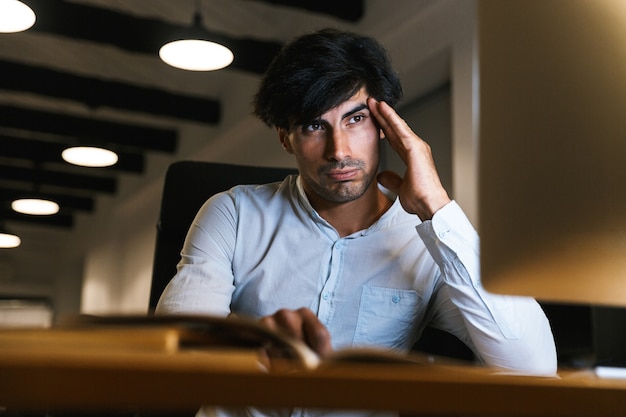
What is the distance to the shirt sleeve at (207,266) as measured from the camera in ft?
4.85

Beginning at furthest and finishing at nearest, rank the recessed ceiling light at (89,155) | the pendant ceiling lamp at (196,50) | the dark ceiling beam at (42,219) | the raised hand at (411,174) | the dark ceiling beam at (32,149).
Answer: the dark ceiling beam at (42,219) → the dark ceiling beam at (32,149) → the recessed ceiling light at (89,155) → the pendant ceiling lamp at (196,50) → the raised hand at (411,174)

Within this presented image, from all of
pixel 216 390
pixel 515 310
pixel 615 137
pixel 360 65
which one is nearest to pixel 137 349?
pixel 216 390

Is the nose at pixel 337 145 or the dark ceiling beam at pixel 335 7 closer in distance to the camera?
the nose at pixel 337 145

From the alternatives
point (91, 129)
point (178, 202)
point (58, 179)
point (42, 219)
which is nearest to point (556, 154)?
point (178, 202)

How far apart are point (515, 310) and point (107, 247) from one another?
8956mm

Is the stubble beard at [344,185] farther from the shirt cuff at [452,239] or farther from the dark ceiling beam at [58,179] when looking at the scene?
the dark ceiling beam at [58,179]

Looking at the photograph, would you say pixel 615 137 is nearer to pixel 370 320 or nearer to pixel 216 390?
pixel 216 390

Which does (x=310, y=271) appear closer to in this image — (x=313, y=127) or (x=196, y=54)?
(x=313, y=127)

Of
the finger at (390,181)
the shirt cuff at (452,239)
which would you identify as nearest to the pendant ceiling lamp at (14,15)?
the finger at (390,181)

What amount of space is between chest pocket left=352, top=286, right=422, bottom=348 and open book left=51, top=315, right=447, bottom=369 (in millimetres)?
895

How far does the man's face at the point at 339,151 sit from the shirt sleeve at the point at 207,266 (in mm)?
163

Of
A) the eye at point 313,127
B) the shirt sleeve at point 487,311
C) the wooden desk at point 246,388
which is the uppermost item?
the eye at point 313,127

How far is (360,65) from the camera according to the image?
5.79ft

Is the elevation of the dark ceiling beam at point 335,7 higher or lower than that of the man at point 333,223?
higher
